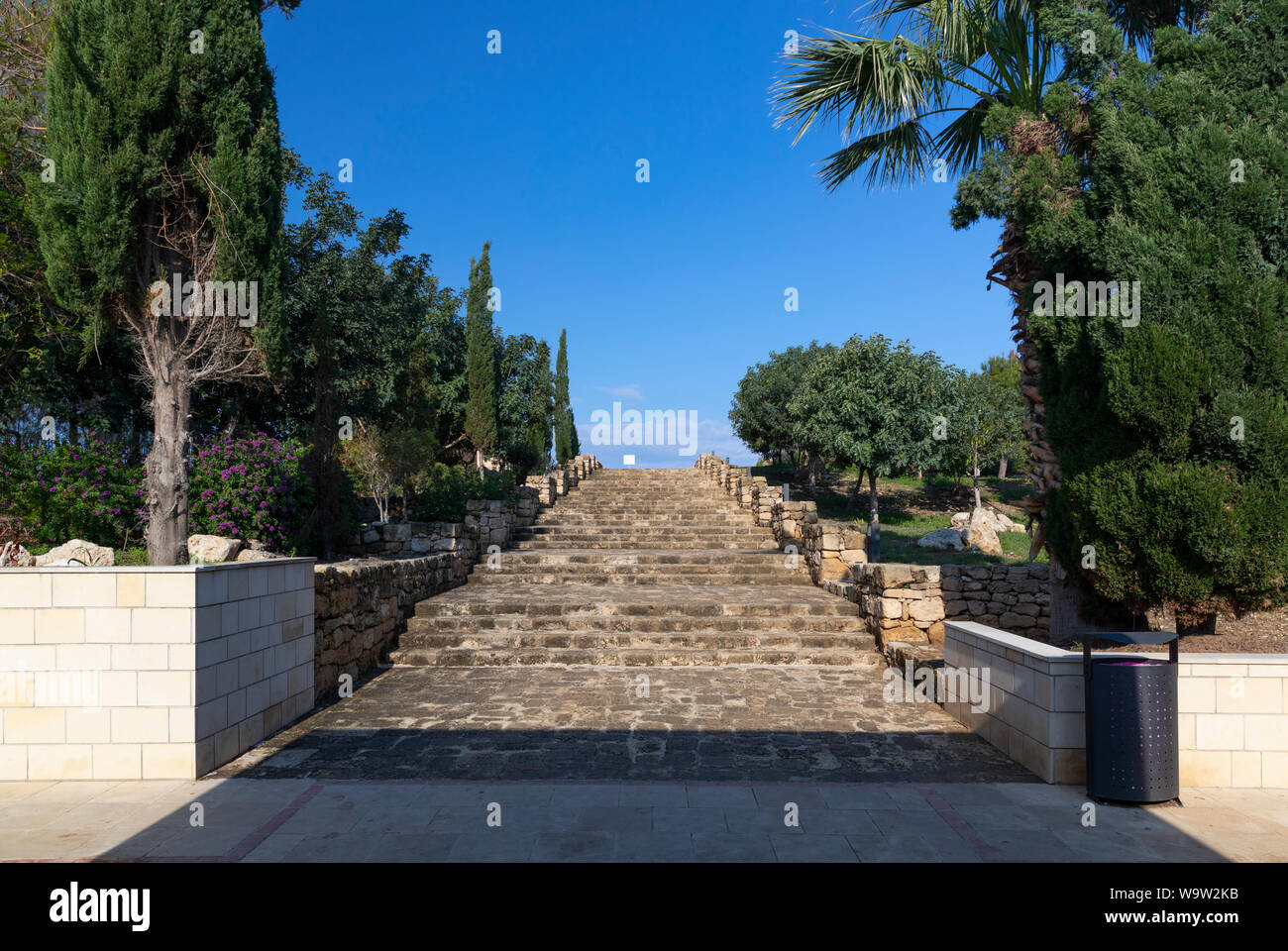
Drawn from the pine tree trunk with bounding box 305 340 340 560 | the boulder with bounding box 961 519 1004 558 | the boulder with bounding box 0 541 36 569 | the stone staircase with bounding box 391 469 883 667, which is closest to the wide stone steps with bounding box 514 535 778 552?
the stone staircase with bounding box 391 469 883 667

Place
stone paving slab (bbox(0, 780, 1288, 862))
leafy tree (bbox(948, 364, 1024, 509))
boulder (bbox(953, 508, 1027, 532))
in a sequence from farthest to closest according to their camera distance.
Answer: leafy tree (bbox(948, 364, 1024, 509)), boulder (bbox(953, 508, 1027, 532)), stone paving slab (bbox(0, 780, 1288, 862))

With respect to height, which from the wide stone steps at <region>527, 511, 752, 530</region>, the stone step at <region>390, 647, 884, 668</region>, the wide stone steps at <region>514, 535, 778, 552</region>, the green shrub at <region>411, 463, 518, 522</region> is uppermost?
the green shrub at <region>411, 463, 518, 522</region>

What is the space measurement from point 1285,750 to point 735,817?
3.70 metres

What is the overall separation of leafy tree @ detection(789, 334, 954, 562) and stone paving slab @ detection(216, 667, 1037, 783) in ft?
42.6

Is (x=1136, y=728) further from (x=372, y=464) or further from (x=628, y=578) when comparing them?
(x=372, y=464)

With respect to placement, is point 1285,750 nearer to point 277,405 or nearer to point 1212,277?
point 1212,277

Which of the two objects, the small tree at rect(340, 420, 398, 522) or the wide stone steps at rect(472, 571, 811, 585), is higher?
the small tree at rect(340, 420, 398, 522)

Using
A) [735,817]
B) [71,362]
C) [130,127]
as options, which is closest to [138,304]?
[130,127]

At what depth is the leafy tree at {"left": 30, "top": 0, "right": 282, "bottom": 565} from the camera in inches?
285

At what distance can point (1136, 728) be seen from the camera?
165 inches

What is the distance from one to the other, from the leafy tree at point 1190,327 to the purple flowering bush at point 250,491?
374 inches

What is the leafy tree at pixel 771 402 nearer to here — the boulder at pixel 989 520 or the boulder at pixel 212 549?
the boulder at pixel 989 520

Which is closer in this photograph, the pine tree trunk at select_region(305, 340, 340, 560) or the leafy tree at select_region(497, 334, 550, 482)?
the pine tree trunk at select_region(305, 340, 340, 560)

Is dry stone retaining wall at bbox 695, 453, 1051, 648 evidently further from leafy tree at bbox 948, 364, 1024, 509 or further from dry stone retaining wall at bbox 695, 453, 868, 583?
leafy tree at bbox 948, 364, 1024, 509
